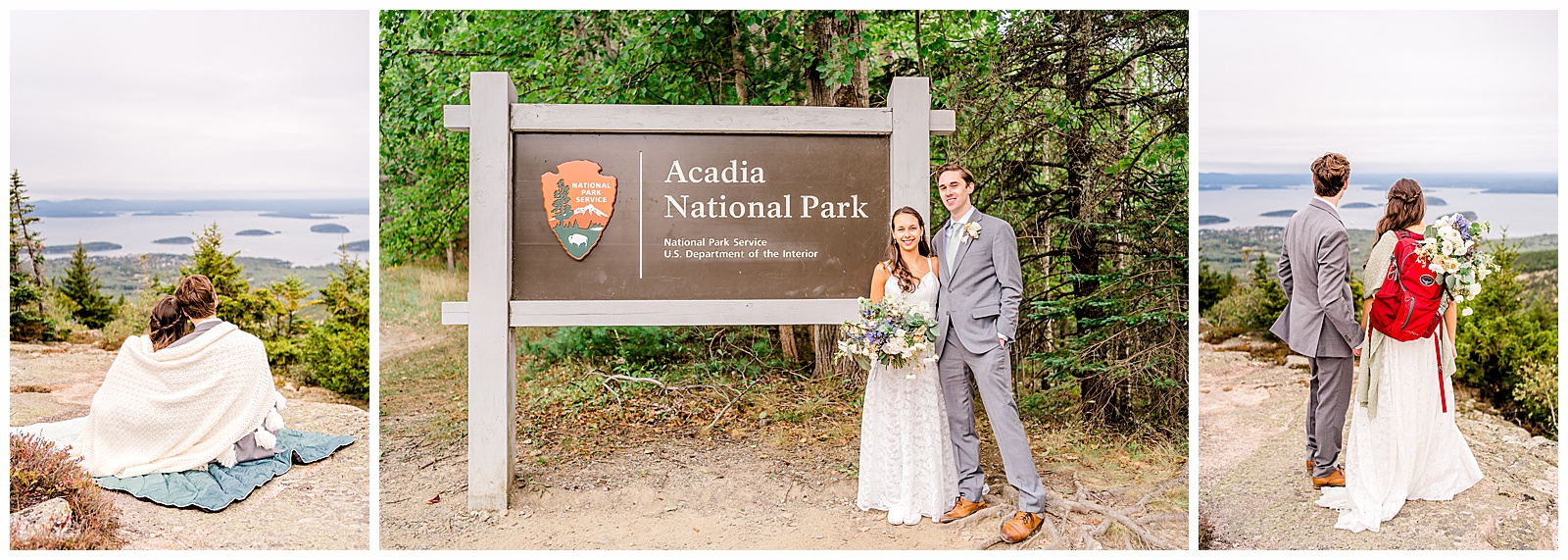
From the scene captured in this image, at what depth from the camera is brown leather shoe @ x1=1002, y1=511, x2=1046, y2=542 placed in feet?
13.7

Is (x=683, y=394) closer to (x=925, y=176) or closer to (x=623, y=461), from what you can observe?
(x=623, y=461)

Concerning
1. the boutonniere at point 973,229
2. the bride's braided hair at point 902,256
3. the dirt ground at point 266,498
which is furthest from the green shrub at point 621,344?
the boutonniere at point 973,229

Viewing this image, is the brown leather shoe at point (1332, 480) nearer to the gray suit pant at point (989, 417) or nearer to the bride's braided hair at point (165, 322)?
the gray suit pant at point (989, 417)

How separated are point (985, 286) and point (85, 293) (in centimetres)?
801

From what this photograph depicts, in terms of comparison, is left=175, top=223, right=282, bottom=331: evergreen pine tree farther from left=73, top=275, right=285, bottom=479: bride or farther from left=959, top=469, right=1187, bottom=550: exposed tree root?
left=959, top=469, right=1187, bottom=550: exposed tree root

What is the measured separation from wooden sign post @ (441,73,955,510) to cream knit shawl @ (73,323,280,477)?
1.72m

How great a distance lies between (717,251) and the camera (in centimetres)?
474

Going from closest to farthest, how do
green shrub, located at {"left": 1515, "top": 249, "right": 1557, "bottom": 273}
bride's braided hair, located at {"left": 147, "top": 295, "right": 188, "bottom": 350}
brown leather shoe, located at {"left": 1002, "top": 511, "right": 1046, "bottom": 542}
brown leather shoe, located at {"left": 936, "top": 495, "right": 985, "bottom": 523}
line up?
brown leather shoe, located at {"left": 1002, "top": 511, "right": 1046, "bottom": 542} < brown leather shoe, located at {"left": 936, "top": 495, "right": 985, "bottom": 523} < bride's braided hair, located at {"left": 147, "top": 295, "right": 188, "bottom": 350} < green shrub, located at {"left": 1515, "top": 249, "right": 1557, "bottom": 273}

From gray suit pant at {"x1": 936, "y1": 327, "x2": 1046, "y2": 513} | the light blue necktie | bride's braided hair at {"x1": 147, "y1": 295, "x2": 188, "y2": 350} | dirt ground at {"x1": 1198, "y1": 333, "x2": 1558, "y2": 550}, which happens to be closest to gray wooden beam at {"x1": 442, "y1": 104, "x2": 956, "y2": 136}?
the light blue necktie

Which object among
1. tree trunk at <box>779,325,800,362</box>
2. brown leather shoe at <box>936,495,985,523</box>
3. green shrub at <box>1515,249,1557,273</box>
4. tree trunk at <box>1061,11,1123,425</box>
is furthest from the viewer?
tree trunk at <box>779,325,800,362</box>

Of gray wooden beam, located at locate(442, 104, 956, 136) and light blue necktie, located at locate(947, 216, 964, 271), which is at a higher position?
gray wooden beam, located at locate(442, 104, 956, 136)

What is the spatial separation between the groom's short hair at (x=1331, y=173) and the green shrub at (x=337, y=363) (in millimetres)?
7266

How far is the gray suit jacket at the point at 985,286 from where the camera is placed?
419 cm

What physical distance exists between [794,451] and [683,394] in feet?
5.90
